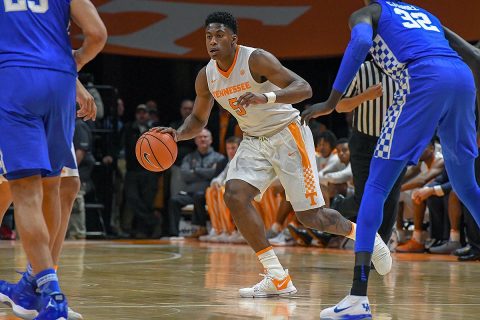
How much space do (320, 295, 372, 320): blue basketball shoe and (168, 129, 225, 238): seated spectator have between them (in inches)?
373

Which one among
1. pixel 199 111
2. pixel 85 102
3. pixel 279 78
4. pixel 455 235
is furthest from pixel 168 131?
pixel 455 235

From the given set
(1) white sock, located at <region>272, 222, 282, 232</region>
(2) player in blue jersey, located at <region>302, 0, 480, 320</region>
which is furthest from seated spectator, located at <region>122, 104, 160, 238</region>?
(2) player in blue jersey, located at <region>302, 0, 480, 320</region>

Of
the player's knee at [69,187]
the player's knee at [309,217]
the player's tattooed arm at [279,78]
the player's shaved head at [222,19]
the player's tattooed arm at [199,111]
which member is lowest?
the player's knee at [309,217]

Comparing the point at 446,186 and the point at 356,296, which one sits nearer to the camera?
the point at 356,296

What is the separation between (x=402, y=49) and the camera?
4.93 m

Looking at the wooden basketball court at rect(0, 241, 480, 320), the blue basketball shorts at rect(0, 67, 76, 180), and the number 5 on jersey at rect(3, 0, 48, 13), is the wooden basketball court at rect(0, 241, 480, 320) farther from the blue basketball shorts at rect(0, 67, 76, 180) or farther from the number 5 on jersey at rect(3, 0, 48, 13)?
the number 5 on jersey at rect(3, 0, 48, 13)

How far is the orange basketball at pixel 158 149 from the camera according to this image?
20.2ft

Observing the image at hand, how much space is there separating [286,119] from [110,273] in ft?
6.97

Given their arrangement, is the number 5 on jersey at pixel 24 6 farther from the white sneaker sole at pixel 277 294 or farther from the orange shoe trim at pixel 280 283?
the orange shoe trim at pixel 280 283

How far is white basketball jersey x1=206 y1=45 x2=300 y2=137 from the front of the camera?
20.1ft

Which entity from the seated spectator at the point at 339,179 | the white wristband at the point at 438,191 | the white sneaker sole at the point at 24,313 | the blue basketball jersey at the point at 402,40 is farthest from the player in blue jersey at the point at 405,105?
the seated spectator at the point at 339,179

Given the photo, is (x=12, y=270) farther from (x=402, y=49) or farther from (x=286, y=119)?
(x=402, y=49)

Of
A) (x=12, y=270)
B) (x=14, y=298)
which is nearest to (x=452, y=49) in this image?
(x=14, y=298)

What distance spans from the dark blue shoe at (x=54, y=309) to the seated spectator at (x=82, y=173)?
31.0 feet
